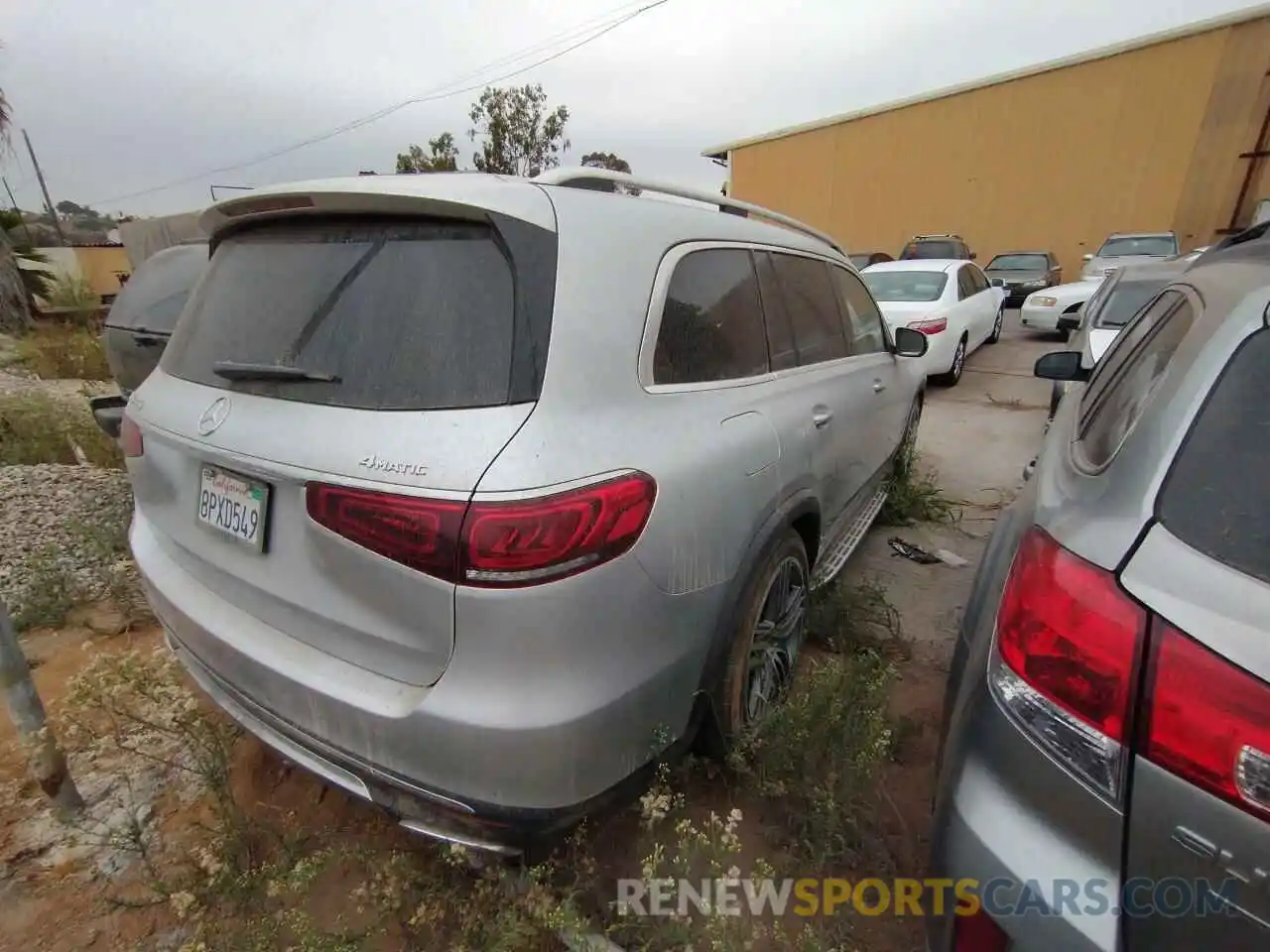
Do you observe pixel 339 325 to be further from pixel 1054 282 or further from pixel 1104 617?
pixel 1054 282

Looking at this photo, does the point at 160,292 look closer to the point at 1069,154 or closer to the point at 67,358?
the point at 67,358

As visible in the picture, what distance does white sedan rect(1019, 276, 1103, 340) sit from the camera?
1017 cm

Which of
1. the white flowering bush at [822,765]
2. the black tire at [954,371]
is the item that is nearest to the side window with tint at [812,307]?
the white flowering bush at [822,765]

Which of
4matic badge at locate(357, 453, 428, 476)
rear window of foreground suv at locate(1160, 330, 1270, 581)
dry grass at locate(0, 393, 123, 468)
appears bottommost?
dry grass at locate(0, 393, 123, 468)

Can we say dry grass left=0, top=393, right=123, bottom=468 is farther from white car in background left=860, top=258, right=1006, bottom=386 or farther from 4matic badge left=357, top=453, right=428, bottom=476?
white car in background left=860, top=258, right=1006, bottom=386

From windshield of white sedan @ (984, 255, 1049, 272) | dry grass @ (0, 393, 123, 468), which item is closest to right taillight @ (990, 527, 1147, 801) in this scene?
dry grass @ (0, 393, 123, 468)

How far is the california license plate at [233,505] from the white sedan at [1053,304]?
11.9 meters

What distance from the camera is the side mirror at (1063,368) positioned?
3.36 m

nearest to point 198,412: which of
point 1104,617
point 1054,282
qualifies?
point 1104,617

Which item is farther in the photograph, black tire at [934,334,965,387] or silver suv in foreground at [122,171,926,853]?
black tire at [934,334,965,387]

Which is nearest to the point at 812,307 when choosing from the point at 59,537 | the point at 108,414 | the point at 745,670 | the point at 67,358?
the point at 745,670

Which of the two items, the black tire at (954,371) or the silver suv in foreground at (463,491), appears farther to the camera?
the black tire at (954,371)

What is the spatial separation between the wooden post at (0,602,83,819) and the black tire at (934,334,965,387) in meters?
8.72

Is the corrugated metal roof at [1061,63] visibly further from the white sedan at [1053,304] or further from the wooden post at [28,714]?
the wooden post at [28,714]
